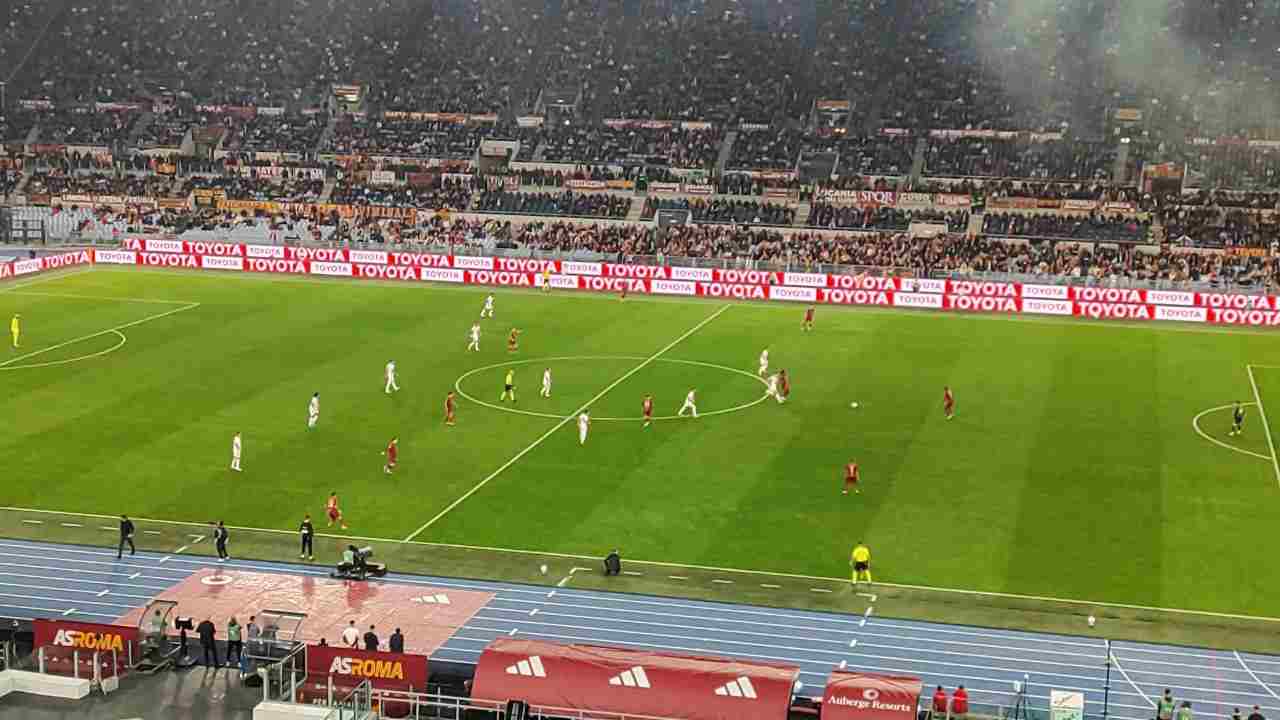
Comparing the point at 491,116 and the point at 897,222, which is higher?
the point at 491,116

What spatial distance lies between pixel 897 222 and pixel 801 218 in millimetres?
6365

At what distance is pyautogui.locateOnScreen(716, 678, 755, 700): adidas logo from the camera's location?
26.5 m

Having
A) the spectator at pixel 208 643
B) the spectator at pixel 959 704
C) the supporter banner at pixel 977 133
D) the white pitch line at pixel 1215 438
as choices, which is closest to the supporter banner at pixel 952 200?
the supporter banner at pixel 977 133

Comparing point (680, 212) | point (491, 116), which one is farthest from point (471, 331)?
point (491, 116)

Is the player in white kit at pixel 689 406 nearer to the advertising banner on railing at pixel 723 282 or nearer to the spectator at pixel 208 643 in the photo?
the spectator at pixel 208 643

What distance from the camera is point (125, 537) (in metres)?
37.2

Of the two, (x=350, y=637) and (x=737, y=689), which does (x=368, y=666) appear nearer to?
(x=350, y=637)

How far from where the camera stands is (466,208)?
100188mm

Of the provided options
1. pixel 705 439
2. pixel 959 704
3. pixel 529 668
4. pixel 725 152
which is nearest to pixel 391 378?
pixel 705 439

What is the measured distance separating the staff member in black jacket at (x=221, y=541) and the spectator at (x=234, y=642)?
270 inches

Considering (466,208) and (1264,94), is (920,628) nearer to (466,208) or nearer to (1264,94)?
(466,208)

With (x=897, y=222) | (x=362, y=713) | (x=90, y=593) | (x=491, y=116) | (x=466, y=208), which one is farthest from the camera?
(x=491, y=116)

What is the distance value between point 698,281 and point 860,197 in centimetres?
2001

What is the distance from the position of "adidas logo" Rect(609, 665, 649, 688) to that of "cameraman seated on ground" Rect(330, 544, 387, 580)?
1077cm
